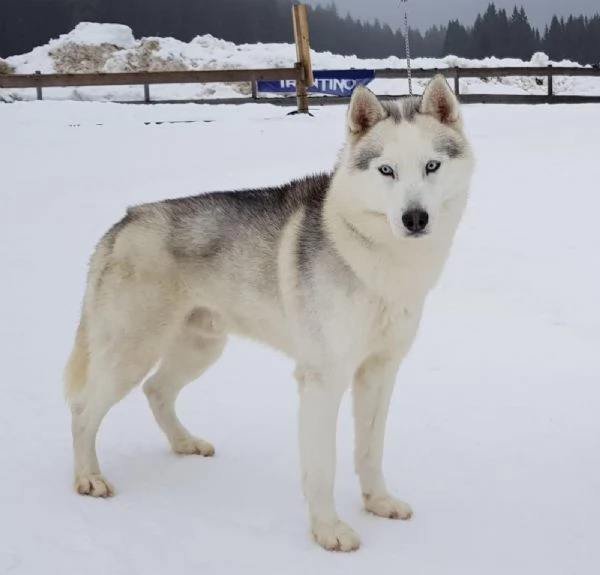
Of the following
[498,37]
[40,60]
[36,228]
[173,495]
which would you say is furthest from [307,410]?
[498,37]

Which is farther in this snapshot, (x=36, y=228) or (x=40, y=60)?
(x=40, y=60)

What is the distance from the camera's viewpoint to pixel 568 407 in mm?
4520

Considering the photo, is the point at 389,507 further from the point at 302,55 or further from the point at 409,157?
the point at 302,55

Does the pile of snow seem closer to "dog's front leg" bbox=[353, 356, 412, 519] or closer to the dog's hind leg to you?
the dog's hind leg

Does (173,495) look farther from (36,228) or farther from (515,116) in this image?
(515,116)

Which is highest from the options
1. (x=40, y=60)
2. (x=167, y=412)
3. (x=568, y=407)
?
(x=40, y=60)

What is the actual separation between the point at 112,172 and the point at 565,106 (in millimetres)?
10935

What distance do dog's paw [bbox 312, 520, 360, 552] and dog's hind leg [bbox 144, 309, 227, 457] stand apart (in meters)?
1.03

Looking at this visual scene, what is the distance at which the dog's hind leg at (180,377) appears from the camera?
399 centimetres

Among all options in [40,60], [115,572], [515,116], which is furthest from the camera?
[40,60]

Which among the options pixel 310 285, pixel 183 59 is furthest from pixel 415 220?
pixel 183 59

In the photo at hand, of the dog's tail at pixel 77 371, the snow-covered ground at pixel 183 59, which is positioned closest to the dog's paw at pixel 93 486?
the dog's tail at pixel 77 371

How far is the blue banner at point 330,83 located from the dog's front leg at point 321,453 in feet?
49.7

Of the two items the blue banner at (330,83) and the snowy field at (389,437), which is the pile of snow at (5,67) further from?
the snowy field at (389,437)
